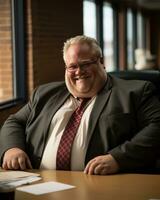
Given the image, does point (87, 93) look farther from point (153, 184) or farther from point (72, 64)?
point (153, 184)

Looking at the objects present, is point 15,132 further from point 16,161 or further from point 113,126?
point 113,126

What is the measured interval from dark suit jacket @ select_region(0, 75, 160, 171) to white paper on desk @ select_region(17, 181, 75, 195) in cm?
39

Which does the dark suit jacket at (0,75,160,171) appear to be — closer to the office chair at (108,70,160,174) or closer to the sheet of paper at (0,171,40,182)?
the sheet of paper at (0,171,40,182)

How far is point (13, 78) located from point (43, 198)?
3493mm

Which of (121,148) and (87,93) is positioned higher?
(87,93)

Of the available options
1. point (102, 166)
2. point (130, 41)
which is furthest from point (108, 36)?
point (102, 166)

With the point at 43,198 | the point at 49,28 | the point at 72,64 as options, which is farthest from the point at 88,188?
the point at 49,28

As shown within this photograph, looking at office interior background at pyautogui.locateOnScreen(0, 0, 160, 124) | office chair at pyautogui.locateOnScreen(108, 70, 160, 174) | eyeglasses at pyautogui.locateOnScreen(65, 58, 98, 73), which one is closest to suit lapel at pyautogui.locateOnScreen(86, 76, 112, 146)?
eyeglasses at pyautogui.locateOnScreen(65, 58, 98, 73)

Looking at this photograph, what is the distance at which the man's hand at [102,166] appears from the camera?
2.16m

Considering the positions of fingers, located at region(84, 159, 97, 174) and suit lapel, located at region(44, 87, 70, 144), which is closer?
fingers, located at region(84, 159, 97, 174)

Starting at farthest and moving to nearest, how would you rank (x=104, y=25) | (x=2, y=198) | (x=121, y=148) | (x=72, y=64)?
(x=104, y=25) < (x=72, y=64) < (x=121, y=148) < (x=2, y=198)

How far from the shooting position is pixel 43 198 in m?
1.77

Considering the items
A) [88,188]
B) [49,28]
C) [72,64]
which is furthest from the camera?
[49,28]

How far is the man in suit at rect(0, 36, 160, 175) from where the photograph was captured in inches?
90.8
